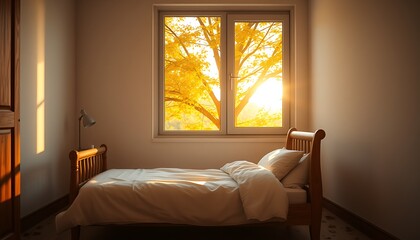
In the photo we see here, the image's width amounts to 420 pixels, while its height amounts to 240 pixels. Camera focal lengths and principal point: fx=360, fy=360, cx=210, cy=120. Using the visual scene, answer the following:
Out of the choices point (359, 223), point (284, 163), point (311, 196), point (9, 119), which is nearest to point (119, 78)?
point (9, 119)

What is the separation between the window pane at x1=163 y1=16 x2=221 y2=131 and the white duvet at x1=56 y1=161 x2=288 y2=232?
1.97 metres

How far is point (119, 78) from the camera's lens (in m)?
4.35

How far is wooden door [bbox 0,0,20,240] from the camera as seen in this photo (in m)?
2.26

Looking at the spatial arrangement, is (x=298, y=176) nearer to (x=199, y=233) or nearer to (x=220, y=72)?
(x=199, y=233)

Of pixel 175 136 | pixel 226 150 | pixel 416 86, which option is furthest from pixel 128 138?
pixel 416 86

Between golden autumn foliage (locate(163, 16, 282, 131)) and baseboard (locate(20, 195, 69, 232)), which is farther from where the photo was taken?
golden autumn foliage (locate(163, 16, 282, 131))

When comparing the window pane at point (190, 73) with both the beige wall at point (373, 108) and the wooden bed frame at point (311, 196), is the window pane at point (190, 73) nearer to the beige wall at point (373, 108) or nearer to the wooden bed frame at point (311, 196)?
the beige wall at point (373, 108)

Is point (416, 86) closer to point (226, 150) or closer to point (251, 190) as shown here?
point (251, 190)

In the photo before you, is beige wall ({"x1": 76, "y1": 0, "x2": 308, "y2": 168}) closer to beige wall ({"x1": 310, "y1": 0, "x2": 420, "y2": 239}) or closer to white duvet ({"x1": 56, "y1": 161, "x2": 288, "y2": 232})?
beige wall ({"x1": 310, "y1": 0, "x2": 420, "y2": 239})

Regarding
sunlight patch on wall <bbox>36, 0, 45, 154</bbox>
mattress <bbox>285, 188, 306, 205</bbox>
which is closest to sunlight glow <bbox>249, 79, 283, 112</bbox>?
mattress <bbox>285, 188, 306, 205</bbox>

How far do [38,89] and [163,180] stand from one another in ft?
5.25

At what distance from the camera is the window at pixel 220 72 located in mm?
4512

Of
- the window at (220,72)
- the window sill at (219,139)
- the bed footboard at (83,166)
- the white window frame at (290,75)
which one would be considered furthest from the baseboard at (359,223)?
the bed footboard at (83,166)

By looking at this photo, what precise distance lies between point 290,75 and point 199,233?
2.41m
